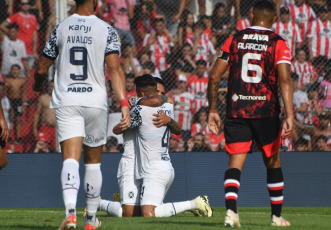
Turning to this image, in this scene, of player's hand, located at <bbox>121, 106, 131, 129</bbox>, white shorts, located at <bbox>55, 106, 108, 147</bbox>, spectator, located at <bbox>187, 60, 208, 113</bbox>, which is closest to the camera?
player's hand, located at <bbox>121, 106, 131, 129</bbox>

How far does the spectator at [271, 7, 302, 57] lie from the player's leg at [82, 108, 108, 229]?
8.27 metres

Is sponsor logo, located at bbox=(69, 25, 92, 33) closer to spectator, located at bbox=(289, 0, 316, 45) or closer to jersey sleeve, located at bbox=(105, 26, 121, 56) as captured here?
jersey sleeve, located at bbox=(105, 26, 121, 56)

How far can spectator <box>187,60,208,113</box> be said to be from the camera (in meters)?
12.8

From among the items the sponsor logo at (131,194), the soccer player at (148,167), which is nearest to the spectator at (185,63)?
the soccer player at (148,167)

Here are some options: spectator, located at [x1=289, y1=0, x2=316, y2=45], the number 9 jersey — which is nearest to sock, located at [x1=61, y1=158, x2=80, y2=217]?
the number 9 jersey

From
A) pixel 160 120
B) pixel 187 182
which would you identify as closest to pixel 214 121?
pixel 160 120

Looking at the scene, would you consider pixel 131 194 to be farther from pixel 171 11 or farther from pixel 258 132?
pixel 171 11

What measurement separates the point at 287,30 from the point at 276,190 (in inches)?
297

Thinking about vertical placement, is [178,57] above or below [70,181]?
above

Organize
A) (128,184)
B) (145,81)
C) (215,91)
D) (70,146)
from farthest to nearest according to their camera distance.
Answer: (128,184) < (145,81) < (215,91) < (70,146)

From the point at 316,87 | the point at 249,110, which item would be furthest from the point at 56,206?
the point at 249,110

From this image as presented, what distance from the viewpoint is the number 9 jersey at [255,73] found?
20.4 feet

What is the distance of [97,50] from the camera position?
18.2 feet

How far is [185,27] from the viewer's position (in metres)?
13.3
